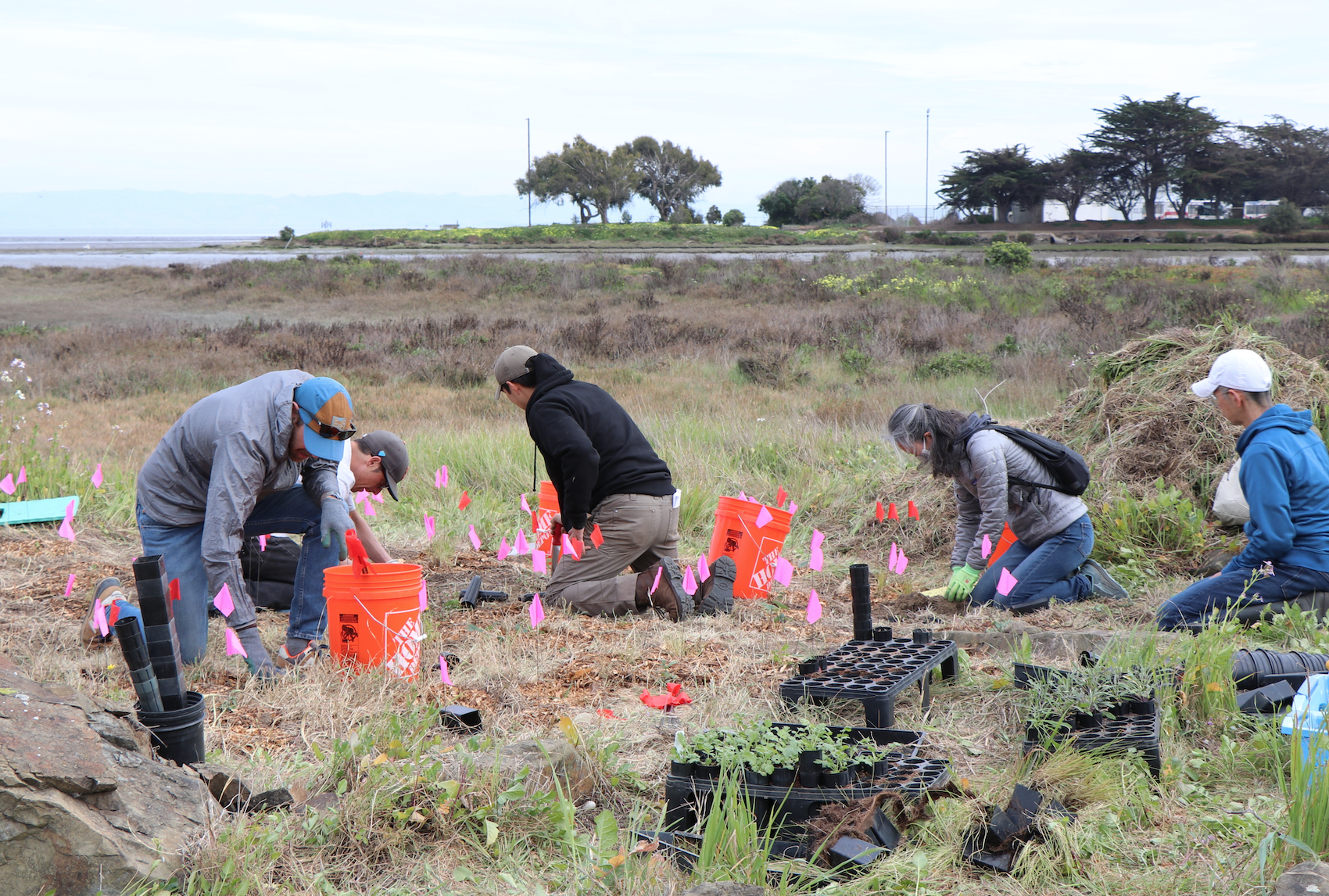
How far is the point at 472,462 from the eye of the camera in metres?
7.95

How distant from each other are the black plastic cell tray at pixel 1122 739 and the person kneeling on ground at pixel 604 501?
2.28 metres

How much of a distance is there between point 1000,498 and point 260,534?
11.5 ft

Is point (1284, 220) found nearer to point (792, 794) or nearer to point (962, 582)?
point (962, 582)

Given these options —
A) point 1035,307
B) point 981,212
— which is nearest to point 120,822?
point 1035,307

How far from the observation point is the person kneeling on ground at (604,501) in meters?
4.96

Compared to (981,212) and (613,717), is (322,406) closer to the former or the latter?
(613,717)

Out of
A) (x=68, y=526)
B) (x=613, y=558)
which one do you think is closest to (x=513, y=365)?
(x=613, y=558)

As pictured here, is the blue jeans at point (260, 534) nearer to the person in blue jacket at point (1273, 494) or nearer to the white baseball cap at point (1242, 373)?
the person in blue jacket at point (1273, 494)

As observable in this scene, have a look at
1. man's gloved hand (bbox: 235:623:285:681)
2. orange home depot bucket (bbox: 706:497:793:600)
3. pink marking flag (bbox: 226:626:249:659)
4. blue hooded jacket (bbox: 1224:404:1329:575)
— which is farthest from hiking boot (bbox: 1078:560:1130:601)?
pink marking flag (bbox: 226:626:249:659)

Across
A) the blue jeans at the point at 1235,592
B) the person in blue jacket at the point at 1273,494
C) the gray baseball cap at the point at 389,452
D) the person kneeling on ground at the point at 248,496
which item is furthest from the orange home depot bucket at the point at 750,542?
the person kneeling on ground at the point at 248,496

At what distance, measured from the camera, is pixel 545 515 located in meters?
6.18

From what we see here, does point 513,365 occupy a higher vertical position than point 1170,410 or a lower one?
higher

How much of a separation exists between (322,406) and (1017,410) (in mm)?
8199

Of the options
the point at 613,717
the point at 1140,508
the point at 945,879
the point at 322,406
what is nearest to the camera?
the point at 945,879
